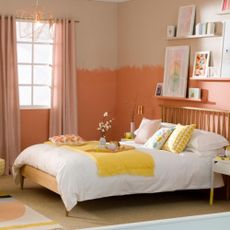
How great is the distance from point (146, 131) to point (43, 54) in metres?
2.09

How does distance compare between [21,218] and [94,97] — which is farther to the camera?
[94,97]

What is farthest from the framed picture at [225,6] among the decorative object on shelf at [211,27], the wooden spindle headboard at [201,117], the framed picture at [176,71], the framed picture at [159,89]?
the framed picture at [159,89]

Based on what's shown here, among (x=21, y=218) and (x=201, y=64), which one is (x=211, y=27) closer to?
(x=201, y=64)

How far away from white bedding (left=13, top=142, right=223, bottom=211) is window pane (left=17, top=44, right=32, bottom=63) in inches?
71.8

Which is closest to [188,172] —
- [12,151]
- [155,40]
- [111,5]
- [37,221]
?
[37,221]

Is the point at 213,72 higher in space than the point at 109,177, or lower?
higher

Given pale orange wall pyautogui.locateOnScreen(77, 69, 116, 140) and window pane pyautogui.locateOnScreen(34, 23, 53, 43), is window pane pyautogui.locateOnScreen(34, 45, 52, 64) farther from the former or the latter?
pale orange wall pyautogui.locateOnScreen(77, 69, 116, 140)

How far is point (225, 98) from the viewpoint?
18.7ft

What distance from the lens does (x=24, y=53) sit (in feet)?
23.3

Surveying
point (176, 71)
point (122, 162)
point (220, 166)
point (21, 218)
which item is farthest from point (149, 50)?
point (21, 218)

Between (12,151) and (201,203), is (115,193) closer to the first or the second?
(201,203)

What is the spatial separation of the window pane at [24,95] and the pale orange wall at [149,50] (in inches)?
55.5

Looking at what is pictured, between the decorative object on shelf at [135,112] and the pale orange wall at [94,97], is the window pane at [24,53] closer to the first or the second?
the pale orange wall at [94,97]

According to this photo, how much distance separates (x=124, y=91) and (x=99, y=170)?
297 centimetres
